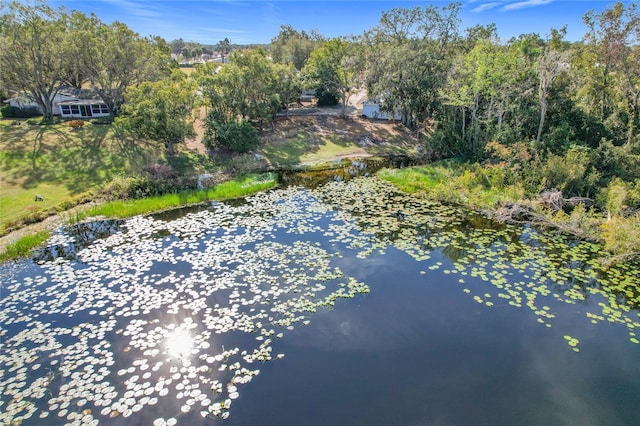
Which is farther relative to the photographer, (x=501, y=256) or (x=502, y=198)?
(x=502, y=198)

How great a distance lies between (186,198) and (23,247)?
7592 mm

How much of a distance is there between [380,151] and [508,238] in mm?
17661

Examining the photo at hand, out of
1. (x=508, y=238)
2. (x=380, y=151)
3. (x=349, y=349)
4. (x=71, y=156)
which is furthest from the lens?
(x=380, y=151)

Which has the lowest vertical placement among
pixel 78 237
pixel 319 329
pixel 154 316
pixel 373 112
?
pixel 319 329

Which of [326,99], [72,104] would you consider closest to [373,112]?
[326,99]

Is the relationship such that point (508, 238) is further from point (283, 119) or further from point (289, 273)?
point (283, 119)

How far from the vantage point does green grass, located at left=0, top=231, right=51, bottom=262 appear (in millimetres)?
14242

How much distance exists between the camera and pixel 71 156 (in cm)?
2630

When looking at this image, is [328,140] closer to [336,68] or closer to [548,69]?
[336,68]

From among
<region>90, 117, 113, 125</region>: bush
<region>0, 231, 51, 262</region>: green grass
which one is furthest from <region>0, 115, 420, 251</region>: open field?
<region>90, 117, 113, 125</region>: bush

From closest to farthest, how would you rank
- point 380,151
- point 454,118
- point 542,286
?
point 542,286, point 454,118, point 380,151

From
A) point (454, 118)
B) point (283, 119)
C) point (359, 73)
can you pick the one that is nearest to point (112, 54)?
point (283, 119)

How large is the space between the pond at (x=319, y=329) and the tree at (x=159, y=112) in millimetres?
10699

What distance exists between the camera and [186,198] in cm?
2042
